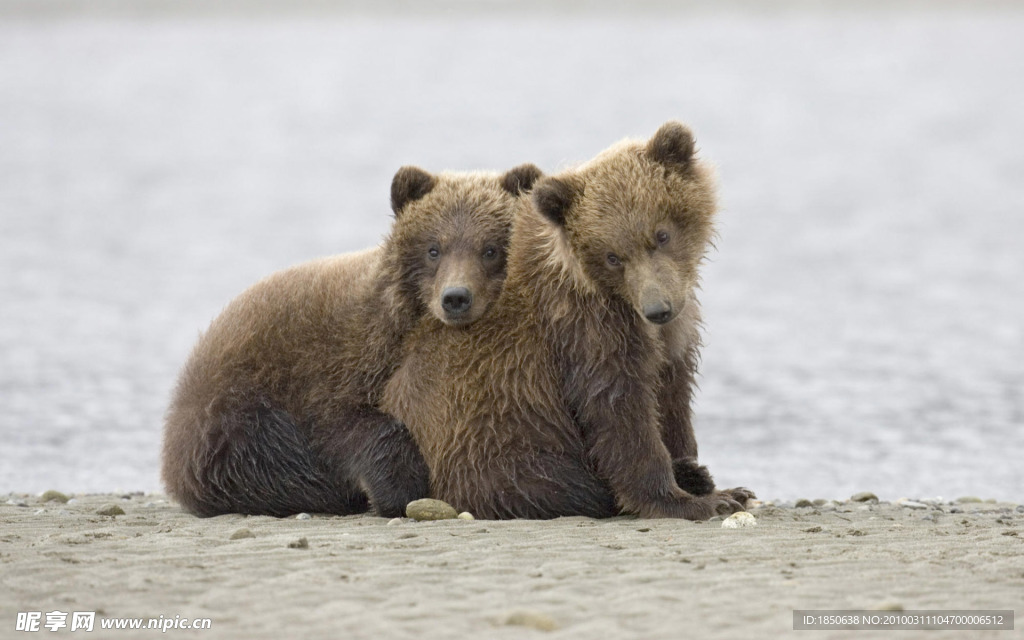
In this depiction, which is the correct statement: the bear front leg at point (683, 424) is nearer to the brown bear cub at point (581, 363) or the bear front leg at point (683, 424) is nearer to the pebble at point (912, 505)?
the brown bear cub at point (581, 363)

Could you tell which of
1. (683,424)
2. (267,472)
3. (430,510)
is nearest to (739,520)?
(683,424)

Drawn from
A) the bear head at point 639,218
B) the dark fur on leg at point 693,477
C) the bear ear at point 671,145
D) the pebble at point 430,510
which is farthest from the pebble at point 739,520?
the bear ear at point 671,145

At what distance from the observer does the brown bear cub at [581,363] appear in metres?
7.22

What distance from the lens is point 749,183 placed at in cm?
2961

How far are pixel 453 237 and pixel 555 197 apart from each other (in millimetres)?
787

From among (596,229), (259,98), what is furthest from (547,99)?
(596,229)

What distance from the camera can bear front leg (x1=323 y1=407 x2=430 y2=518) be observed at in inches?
300

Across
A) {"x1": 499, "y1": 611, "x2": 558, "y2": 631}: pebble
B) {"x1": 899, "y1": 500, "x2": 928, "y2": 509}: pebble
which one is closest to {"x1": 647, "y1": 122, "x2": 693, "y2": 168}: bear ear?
{"x1": 899, "y1": 500, "x2": 928, "y2": 509}: pebble

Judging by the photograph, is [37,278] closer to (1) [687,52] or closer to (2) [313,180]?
(2) [313,180]

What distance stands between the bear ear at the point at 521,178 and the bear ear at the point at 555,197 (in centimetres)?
80

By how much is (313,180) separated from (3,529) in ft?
78.2

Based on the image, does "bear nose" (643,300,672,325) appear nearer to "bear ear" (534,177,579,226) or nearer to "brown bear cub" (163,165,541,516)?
"bear ear" (534,177,579,226)

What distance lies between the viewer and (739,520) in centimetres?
714

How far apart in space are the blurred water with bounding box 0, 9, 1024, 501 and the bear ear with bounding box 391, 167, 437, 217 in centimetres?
172
